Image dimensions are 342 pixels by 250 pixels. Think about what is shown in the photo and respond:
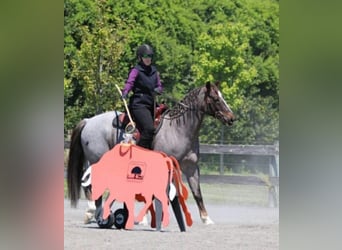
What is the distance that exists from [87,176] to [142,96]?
69 cm

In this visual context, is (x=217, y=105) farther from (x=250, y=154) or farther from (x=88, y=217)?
(x=88, y=217)

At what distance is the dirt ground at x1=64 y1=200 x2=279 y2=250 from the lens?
4375 millimetres

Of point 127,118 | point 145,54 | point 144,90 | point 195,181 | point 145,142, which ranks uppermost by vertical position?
point 145,54

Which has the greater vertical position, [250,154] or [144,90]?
[144,90]

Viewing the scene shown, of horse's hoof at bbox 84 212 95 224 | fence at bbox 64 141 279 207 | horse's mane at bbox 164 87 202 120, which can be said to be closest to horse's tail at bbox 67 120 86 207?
horse's hoof at bbox 84 212 95 224

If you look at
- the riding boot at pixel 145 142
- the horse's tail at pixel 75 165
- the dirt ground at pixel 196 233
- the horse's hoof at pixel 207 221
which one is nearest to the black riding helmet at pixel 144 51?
the riding boot at pixel 145 142

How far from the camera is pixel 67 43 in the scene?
15.9 feet

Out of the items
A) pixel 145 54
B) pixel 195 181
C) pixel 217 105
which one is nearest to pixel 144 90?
pixel 145 54

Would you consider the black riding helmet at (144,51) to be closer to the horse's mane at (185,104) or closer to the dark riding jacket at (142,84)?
the dark riding jacket at (142,84)

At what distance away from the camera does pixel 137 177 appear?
4.54 m

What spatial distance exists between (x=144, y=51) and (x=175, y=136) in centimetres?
62

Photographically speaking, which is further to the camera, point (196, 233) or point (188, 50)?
point (188, 50)
